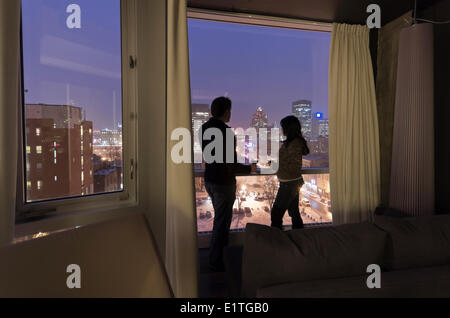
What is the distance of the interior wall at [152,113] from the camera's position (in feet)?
6.25

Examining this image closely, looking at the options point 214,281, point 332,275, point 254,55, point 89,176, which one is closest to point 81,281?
point 332,275

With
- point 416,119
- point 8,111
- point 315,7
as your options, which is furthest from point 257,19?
point 8,111

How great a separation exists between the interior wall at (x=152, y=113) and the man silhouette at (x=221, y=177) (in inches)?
15.3

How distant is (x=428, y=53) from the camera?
7.29ft

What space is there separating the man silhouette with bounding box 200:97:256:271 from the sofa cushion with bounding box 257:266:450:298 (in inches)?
53.2

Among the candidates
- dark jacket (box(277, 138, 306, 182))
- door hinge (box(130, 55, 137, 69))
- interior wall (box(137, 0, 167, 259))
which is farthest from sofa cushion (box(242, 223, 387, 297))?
door hinge (box(130, 55, 137, 69))

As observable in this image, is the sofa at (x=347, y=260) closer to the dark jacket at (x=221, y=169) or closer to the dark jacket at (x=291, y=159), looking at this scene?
the dark jacket at (x=221, y=169)

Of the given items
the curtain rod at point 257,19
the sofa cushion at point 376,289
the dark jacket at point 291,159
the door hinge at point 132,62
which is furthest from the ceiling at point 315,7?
the sofa cushion at point 376,289

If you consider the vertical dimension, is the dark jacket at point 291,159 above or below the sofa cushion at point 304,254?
above

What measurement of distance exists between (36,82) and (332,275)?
6.27 feet

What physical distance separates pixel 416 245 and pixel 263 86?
243 centimetres

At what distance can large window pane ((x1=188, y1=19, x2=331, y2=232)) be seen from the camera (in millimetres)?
2777

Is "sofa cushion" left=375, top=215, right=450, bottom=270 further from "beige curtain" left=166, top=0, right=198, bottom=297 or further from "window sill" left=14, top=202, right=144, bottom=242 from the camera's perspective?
"window sill" left=14, top=202, right=144, bottom=242

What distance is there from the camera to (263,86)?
2.97 meters
